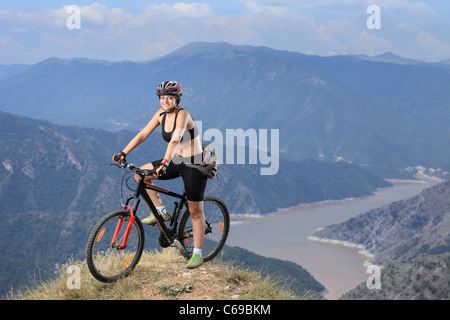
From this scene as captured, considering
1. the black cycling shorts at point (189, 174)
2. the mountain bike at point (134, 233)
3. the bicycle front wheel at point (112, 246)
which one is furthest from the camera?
the black cycling shorts at point (189, 174)

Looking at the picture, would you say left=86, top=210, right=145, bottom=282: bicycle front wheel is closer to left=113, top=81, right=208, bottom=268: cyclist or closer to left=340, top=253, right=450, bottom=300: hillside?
left=113, top=81, right=208, bottom=268: cyclist

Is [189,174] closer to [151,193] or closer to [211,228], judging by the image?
[151,193]

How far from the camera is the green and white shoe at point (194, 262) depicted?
10477 mm

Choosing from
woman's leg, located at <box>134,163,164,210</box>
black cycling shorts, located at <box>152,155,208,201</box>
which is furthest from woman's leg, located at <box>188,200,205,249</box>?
woman's leg, located at <box>134,163,164,210</box>

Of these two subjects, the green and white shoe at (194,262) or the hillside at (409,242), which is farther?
the hillside at (409,242)

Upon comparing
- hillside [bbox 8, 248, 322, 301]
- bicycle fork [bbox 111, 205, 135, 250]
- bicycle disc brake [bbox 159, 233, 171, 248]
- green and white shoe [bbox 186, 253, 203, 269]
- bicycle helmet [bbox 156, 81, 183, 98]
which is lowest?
hillside [bbox 8, 248, 322, 301]

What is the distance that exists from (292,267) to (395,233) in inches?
1779

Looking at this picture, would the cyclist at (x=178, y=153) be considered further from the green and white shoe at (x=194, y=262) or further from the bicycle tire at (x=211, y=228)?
the bicycle tire at (x=211, y=228)

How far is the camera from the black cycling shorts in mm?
9836

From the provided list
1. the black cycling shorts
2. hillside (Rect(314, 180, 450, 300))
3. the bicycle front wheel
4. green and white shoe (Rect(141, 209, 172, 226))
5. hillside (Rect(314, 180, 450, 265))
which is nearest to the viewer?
the bicycle front wheel

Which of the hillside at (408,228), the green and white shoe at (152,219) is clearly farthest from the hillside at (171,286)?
the hillside at (408,228)

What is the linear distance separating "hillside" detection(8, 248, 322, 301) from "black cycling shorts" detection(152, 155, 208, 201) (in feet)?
5.28

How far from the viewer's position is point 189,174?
988 cm

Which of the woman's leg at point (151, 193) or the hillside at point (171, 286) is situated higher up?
the woman's leg at point (151, 193)
